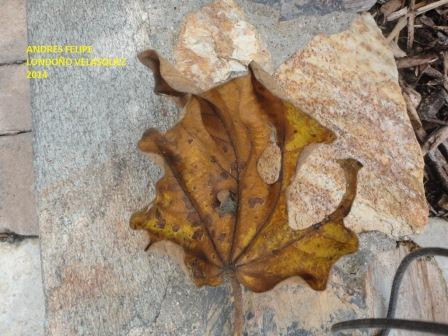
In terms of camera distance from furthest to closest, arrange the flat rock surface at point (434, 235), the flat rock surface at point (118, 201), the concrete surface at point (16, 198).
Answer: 1. the concrete surface at point (16, 198)
2. the flat rock surface at point (434, 235)
3. the flat rock surface at point (118, 201)

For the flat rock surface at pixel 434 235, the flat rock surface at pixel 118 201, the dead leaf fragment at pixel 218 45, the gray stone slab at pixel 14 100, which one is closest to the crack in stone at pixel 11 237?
the gray stone slab at pixel 14 100

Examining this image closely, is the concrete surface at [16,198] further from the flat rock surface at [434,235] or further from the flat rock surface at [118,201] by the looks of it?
the flat rock surface at [434,235]

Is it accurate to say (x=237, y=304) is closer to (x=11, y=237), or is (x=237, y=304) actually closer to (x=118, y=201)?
(x=118, y=201)

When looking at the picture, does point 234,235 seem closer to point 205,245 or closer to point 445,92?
point 205,245

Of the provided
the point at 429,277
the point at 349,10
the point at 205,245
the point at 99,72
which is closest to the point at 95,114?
the point at 99,72

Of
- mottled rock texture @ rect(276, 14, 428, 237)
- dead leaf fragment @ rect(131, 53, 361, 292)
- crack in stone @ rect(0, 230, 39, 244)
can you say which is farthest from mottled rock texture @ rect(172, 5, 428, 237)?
crack in stone @ rect(0, 230, 39, 244)

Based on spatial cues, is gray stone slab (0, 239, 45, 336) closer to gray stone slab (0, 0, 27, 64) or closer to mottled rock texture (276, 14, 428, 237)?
gray stone slab (0, 0, 27, 64)
